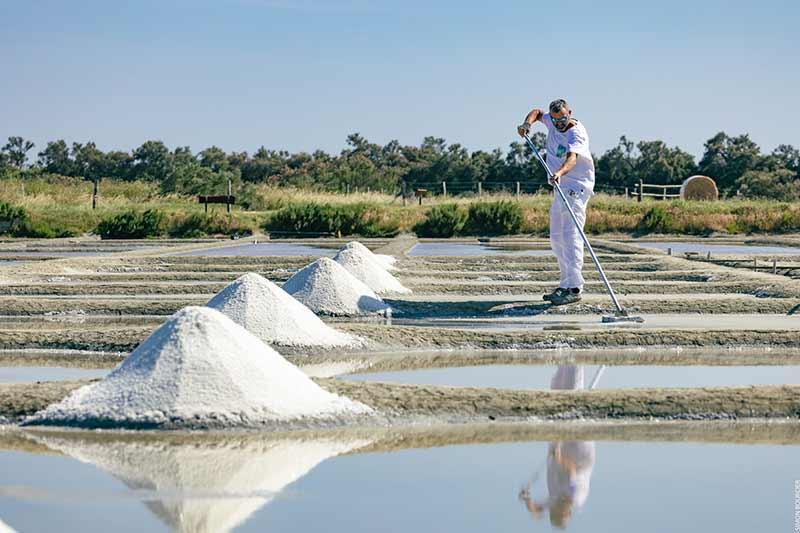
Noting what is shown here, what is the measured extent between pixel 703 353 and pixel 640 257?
10.0 metres

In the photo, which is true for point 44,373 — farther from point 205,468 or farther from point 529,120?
point 529,120

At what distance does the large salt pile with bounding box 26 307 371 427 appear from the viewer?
18.3 ft

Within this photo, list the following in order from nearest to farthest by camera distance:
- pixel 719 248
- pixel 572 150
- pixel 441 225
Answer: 1. pixel 572 150
2. pixel 719 248
3. pixel 441 225

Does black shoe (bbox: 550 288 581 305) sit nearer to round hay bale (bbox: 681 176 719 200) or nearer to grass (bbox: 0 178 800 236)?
grass (bbox: 0 178 800 236)

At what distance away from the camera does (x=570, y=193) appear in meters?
10.4

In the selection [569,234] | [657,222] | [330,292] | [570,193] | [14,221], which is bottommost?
[14,221]

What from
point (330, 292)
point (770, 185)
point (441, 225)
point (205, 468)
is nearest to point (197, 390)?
point (205, 468)

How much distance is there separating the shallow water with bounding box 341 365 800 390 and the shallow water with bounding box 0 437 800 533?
62.6 inches

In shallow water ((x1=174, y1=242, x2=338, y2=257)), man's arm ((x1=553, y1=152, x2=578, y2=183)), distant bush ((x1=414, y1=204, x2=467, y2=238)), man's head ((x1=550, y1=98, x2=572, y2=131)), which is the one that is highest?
man's head ((x1=550, y1=98, x2=572, y2=131))

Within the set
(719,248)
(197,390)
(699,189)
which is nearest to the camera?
(197,390)

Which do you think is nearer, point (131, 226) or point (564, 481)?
point (564, 481)

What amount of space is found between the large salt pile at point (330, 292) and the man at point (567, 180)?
1.38 meters

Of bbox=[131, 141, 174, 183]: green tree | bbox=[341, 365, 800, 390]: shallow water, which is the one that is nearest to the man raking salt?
bbox=[341, 365, 800, 390]: shallow water

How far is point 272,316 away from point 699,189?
3650cm
